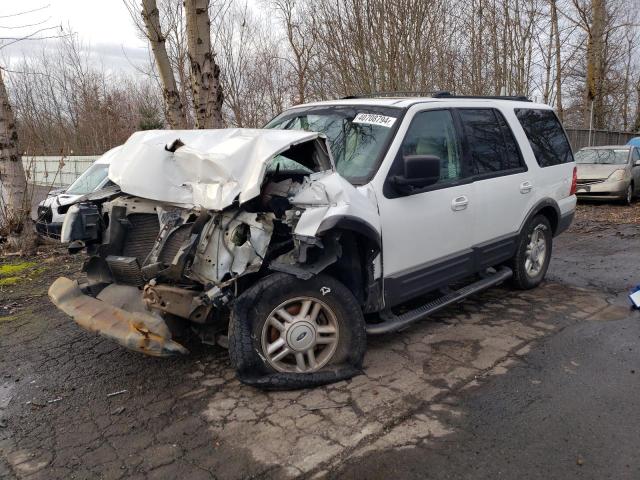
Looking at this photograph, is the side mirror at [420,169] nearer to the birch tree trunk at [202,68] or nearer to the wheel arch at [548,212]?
the wheel arch at [548,212]

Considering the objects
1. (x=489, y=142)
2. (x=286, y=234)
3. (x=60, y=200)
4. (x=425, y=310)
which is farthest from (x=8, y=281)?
(x=489, y=142)

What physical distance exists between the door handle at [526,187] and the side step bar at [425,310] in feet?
2.75

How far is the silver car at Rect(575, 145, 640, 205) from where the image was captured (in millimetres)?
12305

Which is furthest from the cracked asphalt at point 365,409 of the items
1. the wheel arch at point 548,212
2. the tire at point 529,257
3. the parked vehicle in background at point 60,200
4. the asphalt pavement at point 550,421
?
the parked vehicle in background at point 60,200

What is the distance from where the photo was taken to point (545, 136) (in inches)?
219

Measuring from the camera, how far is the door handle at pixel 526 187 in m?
5.05

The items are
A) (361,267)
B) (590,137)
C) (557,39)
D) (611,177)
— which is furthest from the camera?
(590,137)

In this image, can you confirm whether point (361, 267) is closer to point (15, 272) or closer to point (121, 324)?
point (121, 324)

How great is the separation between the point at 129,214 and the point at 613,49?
102ft

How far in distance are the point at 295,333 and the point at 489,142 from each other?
278 centimetres

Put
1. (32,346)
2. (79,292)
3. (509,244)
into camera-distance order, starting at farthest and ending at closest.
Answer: (509,244) < (32,346) < (79,292)

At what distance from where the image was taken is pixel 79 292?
147 inches

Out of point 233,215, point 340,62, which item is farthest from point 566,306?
point 340,62

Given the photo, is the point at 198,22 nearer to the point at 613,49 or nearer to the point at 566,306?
the point at 566,306
